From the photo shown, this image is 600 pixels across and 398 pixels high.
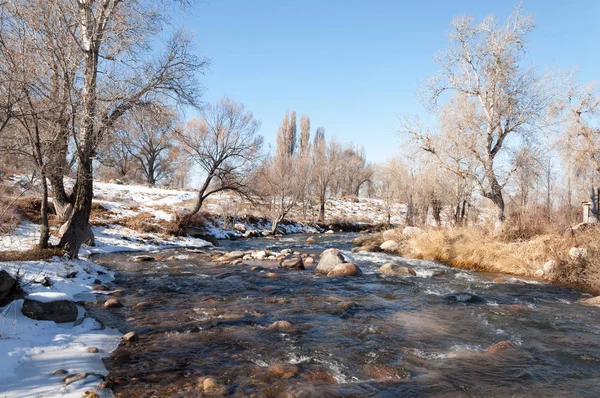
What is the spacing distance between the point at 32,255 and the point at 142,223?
451 inches

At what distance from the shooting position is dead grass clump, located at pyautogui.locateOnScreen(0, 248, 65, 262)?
6445 millimetres

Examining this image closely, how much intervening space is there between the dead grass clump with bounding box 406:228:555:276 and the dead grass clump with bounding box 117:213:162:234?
1288 centimetres

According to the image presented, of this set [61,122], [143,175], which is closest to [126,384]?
[61,122]

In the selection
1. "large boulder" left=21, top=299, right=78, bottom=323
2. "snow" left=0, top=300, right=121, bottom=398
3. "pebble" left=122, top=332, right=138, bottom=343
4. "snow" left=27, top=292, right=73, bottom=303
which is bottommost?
"pebble" left=122, top=332, right=138, bottom=343

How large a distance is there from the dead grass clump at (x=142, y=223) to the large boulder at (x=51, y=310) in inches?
509

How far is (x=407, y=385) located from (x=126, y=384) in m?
3.06

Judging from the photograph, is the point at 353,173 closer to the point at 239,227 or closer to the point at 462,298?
the point at 239,227

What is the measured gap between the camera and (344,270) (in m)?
10.8

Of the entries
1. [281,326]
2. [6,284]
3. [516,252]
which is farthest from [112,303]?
[516,252]

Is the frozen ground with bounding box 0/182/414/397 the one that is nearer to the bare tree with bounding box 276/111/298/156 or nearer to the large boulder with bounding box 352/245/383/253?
the large boulder with bounding box 352/245/383/253

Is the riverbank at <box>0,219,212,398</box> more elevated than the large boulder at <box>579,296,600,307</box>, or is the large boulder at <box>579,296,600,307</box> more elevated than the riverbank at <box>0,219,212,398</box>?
the riverbank at <box>0,219,212,398</box>

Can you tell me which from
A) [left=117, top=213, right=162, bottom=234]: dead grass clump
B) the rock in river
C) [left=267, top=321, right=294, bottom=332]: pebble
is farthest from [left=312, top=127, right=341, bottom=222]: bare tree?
[left=267, top=321, right=294, bottom=332]: pebble

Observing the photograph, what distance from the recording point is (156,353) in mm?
4406

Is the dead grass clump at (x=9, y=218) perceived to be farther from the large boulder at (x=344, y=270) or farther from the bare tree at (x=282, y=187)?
the bare tree at (x=282, y=187)
